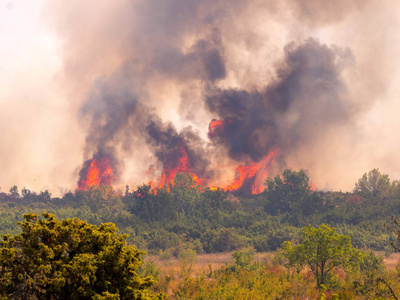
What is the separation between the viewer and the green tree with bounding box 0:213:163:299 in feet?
36.8

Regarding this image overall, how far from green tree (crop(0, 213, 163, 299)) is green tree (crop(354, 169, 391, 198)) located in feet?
302

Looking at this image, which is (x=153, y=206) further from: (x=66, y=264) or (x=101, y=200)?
(x=66, y=264)

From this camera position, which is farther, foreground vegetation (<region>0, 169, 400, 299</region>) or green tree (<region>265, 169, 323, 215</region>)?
green tree (<region>265, 169, 323, 215</region>)

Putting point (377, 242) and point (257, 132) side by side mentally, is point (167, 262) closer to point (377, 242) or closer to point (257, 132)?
point (377, 242)

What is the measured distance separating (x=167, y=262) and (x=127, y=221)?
29.7 meters

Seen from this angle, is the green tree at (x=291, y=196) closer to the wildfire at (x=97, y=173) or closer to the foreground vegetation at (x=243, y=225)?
the foreground vegetation at (x=243, y=225)

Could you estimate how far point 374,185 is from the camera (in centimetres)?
9562

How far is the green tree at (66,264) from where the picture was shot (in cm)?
1122

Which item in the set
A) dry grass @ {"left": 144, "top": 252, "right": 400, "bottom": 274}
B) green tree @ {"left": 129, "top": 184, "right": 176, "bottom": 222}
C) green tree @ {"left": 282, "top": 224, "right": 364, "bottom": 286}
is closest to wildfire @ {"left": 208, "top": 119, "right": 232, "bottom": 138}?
green tree @ {"left": 129, "top": 184, "right": 176, "bottom": 222}

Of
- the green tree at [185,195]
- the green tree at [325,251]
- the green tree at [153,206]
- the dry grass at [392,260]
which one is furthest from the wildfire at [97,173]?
the green tree at [325,251]

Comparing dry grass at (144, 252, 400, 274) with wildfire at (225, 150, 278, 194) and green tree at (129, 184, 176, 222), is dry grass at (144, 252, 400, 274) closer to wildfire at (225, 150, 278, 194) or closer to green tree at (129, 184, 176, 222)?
green tree at (129, 184, 176, 222)

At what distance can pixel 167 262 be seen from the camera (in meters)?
50.3

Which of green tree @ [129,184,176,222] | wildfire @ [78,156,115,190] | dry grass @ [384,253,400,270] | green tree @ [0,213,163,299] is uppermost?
wildfire @ [78,156,115,190]

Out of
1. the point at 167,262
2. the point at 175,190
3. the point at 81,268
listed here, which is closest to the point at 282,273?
the point at 167,262
